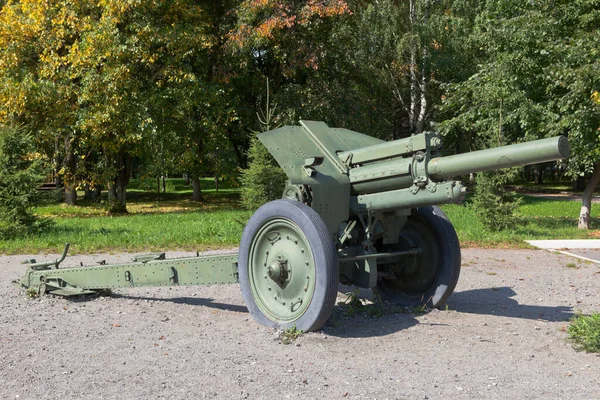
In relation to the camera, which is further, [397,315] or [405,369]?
[397,315]

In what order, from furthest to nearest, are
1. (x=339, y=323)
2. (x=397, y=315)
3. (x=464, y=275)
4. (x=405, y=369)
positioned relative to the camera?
(x=464, y=275) < (x=397, y=315) < (x=339, y=323) < (x=405, y=369)

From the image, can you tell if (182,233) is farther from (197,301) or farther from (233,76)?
(233,76)

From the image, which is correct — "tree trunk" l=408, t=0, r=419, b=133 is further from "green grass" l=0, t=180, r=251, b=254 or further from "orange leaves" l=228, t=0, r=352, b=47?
"green grass" l=0, t=180, r=251, b=254

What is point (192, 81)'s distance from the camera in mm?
20109

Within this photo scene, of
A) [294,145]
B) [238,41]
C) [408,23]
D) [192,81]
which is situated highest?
[408,23]

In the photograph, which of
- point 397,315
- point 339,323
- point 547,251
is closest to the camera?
point 339,323

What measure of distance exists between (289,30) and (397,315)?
637 inches

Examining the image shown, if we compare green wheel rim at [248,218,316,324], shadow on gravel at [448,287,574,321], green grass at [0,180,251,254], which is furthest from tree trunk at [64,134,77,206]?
green wheel rim at [248,218,316,324]

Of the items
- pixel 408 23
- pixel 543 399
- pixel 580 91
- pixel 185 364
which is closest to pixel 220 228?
pixel 580 91

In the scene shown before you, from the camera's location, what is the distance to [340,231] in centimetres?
544

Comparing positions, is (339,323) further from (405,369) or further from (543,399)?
(543,399)

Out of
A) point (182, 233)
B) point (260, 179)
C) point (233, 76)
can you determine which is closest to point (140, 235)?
point (182, 233)

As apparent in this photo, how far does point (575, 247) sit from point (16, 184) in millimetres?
10782

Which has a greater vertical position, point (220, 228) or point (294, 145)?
point (294, 145)
